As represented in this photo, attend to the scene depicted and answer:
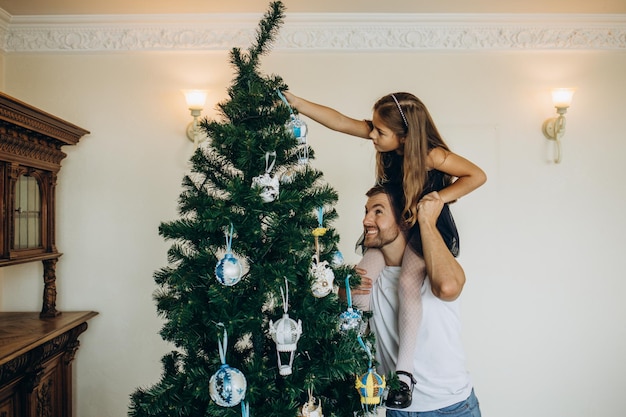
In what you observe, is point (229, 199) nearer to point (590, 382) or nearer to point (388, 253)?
point (388, 253)

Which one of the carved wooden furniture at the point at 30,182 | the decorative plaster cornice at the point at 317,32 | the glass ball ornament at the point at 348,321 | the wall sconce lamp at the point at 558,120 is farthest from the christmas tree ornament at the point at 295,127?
the wall sconce lamp at the point at 558,120

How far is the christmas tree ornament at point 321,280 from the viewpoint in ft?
3.69

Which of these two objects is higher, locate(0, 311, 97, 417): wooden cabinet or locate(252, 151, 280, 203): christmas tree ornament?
locate(252, 151, 280, 203): christmas tree ornament

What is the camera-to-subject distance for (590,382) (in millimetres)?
3016

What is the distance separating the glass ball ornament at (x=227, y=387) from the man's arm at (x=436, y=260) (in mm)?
614

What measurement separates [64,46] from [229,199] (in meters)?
2.51

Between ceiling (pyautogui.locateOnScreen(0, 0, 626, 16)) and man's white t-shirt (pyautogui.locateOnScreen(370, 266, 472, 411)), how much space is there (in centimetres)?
202

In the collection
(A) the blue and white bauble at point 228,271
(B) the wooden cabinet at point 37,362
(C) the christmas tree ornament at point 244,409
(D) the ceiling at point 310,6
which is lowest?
(B) the wooden cabinet at point 37,362

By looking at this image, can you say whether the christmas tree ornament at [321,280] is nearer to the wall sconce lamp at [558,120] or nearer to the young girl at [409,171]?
the young girl at [409,171]

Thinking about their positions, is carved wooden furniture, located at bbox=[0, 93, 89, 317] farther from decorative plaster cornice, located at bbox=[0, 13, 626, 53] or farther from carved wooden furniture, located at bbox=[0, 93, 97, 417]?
decorative plaster cornice, located at bbox=[0, 13, 626, 53]

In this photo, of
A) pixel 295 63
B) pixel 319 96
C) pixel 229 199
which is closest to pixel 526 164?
pixel 319 96

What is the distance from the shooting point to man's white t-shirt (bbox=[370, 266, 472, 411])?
1371 mm

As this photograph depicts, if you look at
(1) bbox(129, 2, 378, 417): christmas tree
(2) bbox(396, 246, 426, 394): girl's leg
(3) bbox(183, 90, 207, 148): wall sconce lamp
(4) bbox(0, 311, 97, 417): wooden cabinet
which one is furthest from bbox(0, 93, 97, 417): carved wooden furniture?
(2) bbox(396, 246, 426, 394): girl's leg

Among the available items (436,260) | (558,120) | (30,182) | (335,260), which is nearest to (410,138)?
(436,260)
